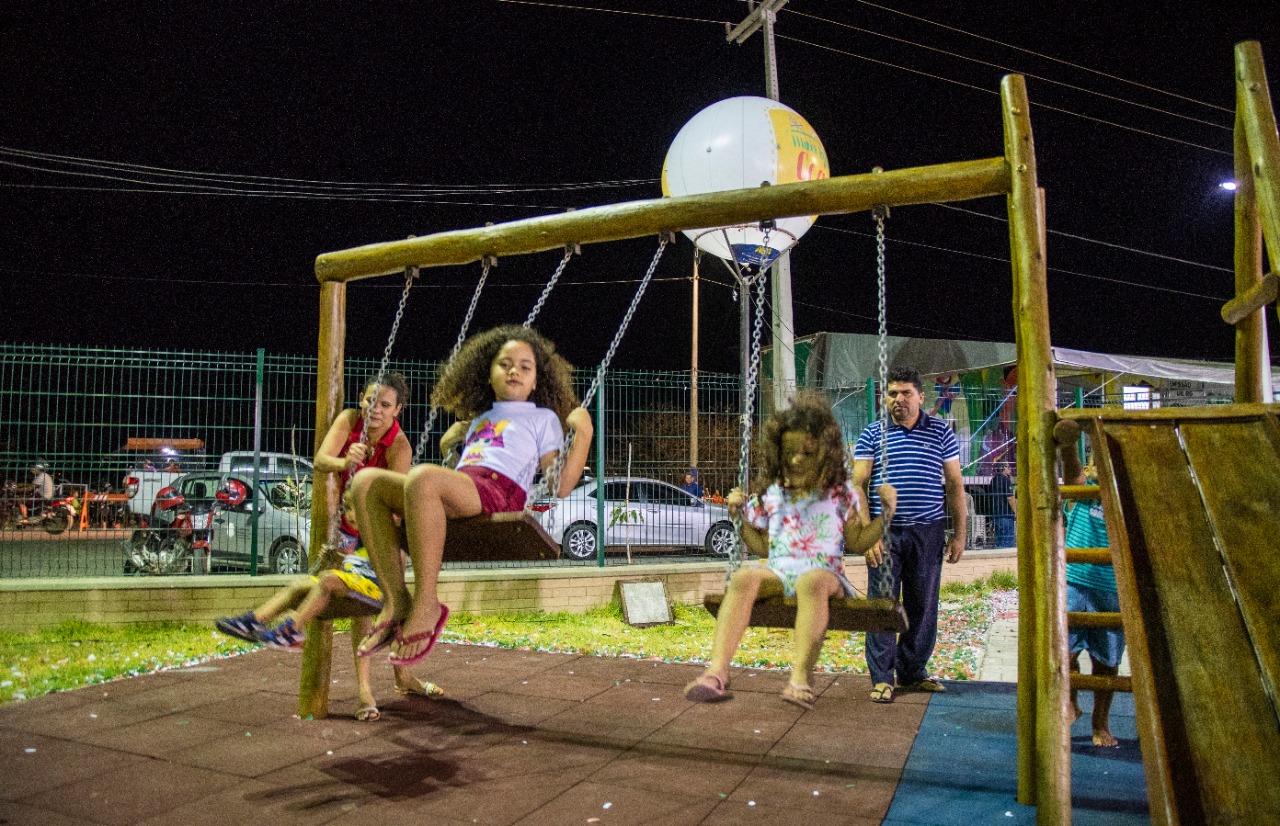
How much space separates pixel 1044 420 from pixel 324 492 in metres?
3.59

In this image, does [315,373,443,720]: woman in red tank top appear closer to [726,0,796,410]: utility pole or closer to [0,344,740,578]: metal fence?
[0,344,740,578]: metal fence

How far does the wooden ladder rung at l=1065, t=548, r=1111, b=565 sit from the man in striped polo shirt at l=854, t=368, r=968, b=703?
156 cm

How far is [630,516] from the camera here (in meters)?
9.55

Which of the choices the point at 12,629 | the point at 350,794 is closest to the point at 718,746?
the point at 350,794

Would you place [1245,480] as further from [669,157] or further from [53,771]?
[669,157]

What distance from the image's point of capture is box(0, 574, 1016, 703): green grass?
5.58 metres

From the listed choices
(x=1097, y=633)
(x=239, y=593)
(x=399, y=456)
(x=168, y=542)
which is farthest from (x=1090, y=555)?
(x=168, y=542)

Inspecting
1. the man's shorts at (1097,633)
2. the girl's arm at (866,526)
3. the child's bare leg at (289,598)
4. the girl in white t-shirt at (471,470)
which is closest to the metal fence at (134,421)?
the girl in white t-shirt at (471,470)

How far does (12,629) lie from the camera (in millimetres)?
6824

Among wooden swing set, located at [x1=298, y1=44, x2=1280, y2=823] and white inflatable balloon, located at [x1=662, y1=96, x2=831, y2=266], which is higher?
white inflatable balloon, located at [x1=662, y1=96, x2=831, y2=266]

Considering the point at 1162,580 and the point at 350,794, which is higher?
the point at 1162,580

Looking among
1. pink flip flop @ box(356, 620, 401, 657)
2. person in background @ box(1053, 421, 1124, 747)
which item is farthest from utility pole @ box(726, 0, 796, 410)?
pink flip flop @ box(356, 620, 401, 657)

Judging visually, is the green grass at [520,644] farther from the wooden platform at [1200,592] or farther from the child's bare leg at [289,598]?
the wooden platform at [1200,592]

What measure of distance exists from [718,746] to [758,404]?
6689 mm
